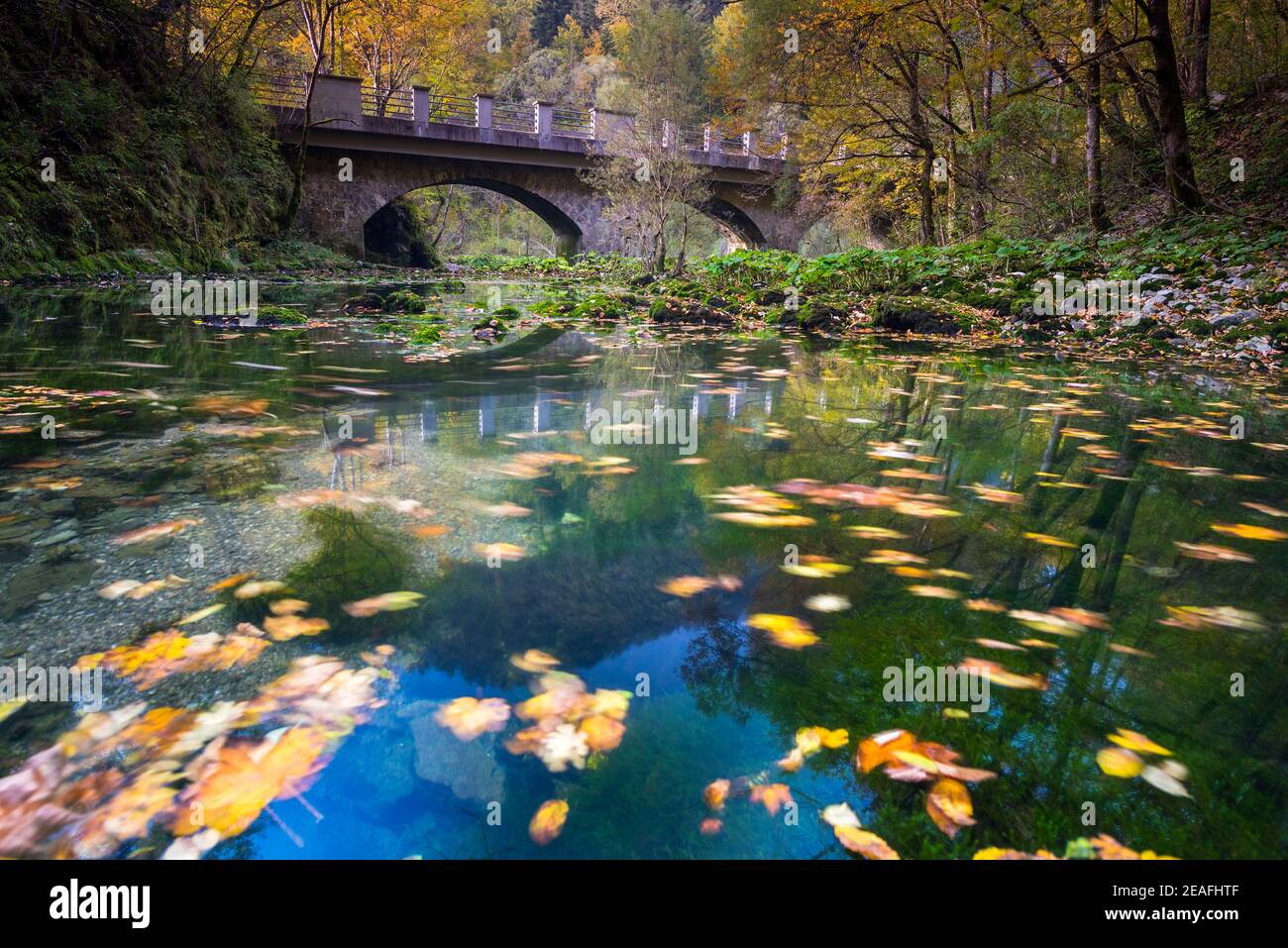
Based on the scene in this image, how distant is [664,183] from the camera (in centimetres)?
1845

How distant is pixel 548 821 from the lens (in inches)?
46.6

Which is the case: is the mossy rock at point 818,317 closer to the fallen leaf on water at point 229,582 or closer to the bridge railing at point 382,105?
the fallen leaf on water at point 229,582

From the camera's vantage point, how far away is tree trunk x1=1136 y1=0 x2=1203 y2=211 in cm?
966

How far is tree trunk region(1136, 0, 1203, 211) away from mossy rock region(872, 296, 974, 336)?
373 cm

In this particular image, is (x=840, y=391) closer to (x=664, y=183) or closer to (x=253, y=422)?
(x=253, y=422)

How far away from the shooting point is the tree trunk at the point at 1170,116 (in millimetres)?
9656

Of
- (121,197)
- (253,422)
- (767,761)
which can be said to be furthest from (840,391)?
(121,197)

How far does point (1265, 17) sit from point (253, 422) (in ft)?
59.5

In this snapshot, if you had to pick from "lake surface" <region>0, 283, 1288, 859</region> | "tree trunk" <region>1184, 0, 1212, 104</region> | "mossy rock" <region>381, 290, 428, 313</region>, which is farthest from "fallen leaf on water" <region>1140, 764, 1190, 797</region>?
"tree trunk" <region>1184, 0, 1212, 104</region>

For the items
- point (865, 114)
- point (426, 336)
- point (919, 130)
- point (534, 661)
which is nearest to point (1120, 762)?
point (534, 661)

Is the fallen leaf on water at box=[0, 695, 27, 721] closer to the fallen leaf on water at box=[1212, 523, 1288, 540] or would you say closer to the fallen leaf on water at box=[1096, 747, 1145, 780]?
the fallen leaf on water at box=[1096, 747, 1145, 780]

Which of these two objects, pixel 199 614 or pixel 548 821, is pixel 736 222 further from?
pixel 548 821

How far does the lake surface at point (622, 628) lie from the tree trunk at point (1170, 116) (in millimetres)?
8645

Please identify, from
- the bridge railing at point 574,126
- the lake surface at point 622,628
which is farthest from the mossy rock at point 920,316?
the bridge railing at point 574,126
